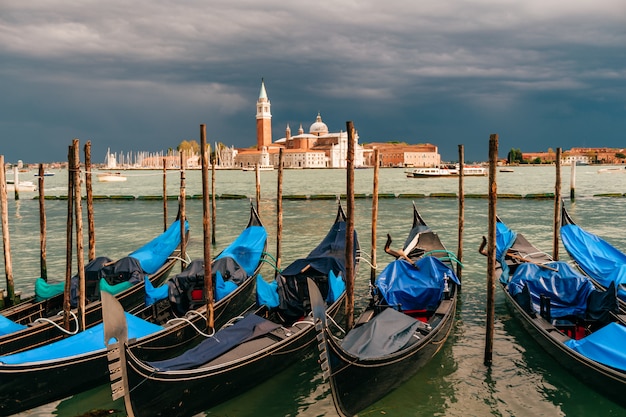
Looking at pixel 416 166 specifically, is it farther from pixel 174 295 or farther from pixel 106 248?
pixel 174 295

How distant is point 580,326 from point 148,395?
4260 mm

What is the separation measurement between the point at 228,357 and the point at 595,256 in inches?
225

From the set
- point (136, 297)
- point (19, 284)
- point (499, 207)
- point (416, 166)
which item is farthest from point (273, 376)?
point (416, 166)

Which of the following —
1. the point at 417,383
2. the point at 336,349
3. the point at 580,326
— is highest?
the point at 336,349

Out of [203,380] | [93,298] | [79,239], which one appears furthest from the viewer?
[93,298]

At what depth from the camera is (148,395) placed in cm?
371

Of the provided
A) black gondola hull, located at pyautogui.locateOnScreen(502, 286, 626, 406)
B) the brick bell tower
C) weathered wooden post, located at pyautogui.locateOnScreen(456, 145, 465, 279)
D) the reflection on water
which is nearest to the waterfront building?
the brick bell tower

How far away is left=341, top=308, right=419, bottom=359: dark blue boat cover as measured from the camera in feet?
14.5

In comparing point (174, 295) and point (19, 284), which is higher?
point (174, 295)

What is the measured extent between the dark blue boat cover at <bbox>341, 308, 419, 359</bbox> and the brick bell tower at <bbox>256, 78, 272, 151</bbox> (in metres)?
90.4

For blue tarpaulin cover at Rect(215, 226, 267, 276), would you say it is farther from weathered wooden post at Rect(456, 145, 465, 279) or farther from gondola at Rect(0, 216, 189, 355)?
weathered wooden post at Rect(456, 145, 465, 279)

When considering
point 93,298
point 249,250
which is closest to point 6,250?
point 93,298

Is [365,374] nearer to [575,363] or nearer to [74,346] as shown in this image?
[575,363]

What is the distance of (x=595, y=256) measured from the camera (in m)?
7.52
